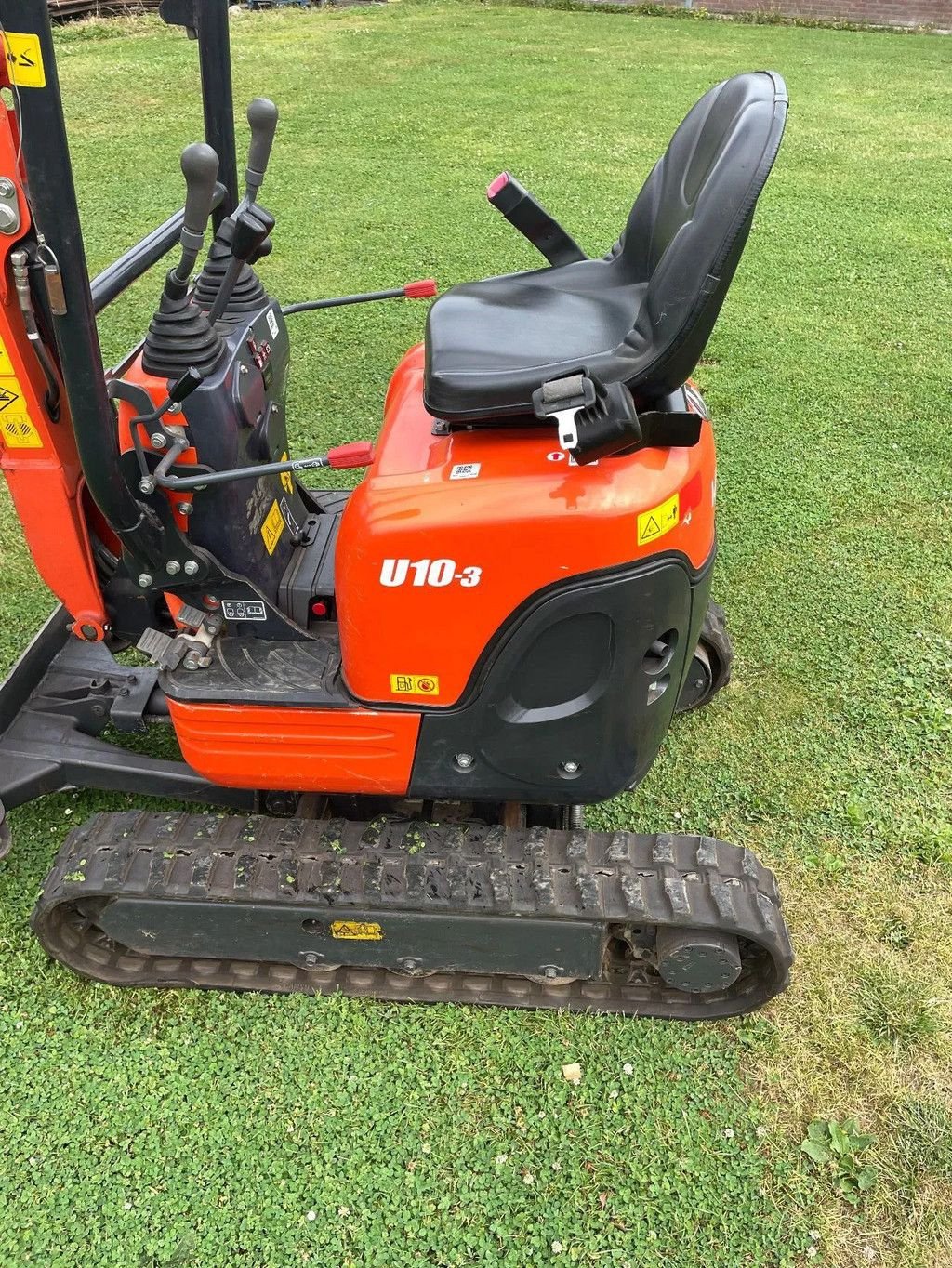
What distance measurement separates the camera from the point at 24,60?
69.7 inches

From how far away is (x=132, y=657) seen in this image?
12.3ft

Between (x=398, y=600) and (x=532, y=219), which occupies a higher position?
(x=532, y=219)

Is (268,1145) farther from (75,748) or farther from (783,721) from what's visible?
(783,721)

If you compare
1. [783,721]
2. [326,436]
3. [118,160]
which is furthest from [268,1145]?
[118,160]

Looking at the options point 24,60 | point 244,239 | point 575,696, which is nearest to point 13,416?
point 244,239

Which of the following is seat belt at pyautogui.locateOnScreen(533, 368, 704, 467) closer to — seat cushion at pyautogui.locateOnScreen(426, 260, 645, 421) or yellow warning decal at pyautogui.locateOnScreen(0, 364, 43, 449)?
seat cushion at pyautogui.locateOnScreen(426, 260, 645, 421)

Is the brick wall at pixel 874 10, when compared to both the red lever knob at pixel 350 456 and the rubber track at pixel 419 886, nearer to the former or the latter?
the red lever knob at pixel 350 456

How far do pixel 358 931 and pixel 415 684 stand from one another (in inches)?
27.0

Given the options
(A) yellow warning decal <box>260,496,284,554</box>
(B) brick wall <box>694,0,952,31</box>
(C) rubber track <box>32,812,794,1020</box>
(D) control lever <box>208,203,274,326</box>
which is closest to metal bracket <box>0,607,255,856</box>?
(C) rubber track <box>32,812,794,1020</box>

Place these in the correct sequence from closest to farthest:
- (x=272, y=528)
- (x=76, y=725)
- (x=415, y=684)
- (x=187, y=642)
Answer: (x=415, y=684) < (x=187, y=642) < (x=272, y=528) < (x=76, y=725)

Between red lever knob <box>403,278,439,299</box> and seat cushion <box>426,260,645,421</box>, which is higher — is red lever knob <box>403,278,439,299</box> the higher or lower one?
the lower one

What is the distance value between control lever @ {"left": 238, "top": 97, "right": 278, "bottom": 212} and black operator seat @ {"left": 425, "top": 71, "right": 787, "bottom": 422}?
0.54 meters

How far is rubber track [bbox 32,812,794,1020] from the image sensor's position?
2490mm

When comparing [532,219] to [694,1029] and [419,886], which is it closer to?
[419,886]
